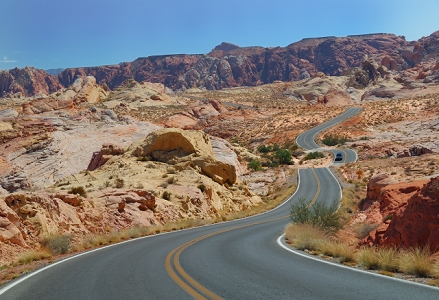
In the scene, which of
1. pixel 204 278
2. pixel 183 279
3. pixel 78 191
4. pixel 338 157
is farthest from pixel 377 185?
pixel 338 157

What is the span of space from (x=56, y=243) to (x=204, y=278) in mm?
7020

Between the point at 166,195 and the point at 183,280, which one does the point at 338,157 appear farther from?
the point at 183,280

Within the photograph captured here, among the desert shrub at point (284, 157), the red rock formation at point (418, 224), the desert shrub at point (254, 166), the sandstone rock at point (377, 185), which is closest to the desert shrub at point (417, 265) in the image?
the red rock formation at point (418, 224)

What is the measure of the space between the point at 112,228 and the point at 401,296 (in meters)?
14.0

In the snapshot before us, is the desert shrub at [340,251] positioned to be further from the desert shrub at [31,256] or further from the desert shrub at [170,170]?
the desert shrub at [170,170]

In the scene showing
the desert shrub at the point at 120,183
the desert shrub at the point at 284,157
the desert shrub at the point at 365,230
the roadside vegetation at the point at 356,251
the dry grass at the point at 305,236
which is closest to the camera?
the roadside vegetation at the point at 356,251

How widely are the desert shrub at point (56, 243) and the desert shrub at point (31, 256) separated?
41 centimetres

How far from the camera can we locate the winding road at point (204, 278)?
6508mm

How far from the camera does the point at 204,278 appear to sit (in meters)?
7.89

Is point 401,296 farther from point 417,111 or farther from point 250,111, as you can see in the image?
point 250,111

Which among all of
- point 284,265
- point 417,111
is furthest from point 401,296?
point 417,111

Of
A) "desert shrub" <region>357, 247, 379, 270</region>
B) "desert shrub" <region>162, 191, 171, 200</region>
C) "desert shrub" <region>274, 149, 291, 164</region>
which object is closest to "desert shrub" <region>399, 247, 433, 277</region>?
"desert shrub" <region>357, 247, 379, 270</region>

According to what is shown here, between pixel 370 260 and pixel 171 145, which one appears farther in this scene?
pixel 171 145

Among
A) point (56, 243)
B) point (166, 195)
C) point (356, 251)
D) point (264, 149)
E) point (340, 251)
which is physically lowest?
point (356, 251)
